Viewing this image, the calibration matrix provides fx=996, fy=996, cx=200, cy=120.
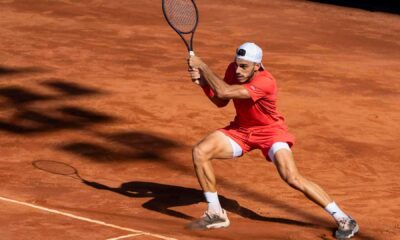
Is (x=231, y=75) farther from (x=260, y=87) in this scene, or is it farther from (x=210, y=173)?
(x=210, y=173)

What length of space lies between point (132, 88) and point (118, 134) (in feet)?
8.37

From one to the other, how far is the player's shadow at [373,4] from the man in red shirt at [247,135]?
52.0 ft

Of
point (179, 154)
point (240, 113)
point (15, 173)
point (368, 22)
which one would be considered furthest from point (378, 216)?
point (368, 22)

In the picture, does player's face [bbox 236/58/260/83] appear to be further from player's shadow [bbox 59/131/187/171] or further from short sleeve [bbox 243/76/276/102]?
player's shadow [bbox 59/131/187/171]

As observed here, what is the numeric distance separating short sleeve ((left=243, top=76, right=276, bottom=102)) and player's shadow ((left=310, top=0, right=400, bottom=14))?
15983 millimetres

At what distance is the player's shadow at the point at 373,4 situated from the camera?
82.4 ft

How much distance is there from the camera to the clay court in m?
10.3

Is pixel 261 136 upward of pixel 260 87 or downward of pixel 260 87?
downward

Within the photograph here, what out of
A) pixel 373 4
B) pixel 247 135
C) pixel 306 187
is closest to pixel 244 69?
pixel 247 135

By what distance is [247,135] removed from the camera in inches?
389

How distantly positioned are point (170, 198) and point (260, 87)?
6.96ft

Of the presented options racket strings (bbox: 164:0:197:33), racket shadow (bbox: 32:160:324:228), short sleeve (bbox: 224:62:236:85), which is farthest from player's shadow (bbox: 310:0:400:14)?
short sleeve (bbox: 224:62:236:85)

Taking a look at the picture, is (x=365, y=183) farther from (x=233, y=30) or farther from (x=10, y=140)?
(x=233, y=30)

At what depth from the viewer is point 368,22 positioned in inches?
925
